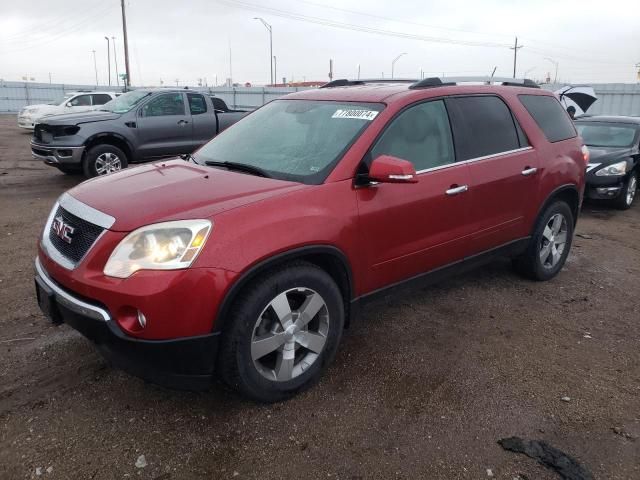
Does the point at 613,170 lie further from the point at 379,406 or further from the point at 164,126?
the point at 164,126

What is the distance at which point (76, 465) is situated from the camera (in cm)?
255

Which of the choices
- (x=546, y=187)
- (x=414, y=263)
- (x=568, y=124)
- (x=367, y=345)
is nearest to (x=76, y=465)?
(x=367, y=345)

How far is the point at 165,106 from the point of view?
1025 centimetres

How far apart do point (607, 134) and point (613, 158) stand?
3.78ft

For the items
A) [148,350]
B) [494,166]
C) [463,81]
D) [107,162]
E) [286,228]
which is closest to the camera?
[148,350]

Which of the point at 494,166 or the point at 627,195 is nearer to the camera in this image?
the point at 494,166

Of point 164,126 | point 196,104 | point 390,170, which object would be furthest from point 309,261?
point 196,104

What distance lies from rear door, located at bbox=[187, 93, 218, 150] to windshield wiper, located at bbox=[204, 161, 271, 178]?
712cm

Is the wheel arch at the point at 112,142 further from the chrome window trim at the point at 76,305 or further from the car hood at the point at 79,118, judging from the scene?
the chrome window trim at the point at 76,305

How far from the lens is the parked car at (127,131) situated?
359 inches

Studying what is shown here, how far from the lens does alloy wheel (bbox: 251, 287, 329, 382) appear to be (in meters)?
2.86

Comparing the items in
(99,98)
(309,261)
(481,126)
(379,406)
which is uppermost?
(99,98)

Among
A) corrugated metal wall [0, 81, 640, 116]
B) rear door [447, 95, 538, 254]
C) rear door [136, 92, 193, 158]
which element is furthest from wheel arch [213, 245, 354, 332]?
corrugated metal wall [0, 81, 640, 116]

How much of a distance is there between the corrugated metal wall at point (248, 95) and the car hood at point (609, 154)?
581 inches
